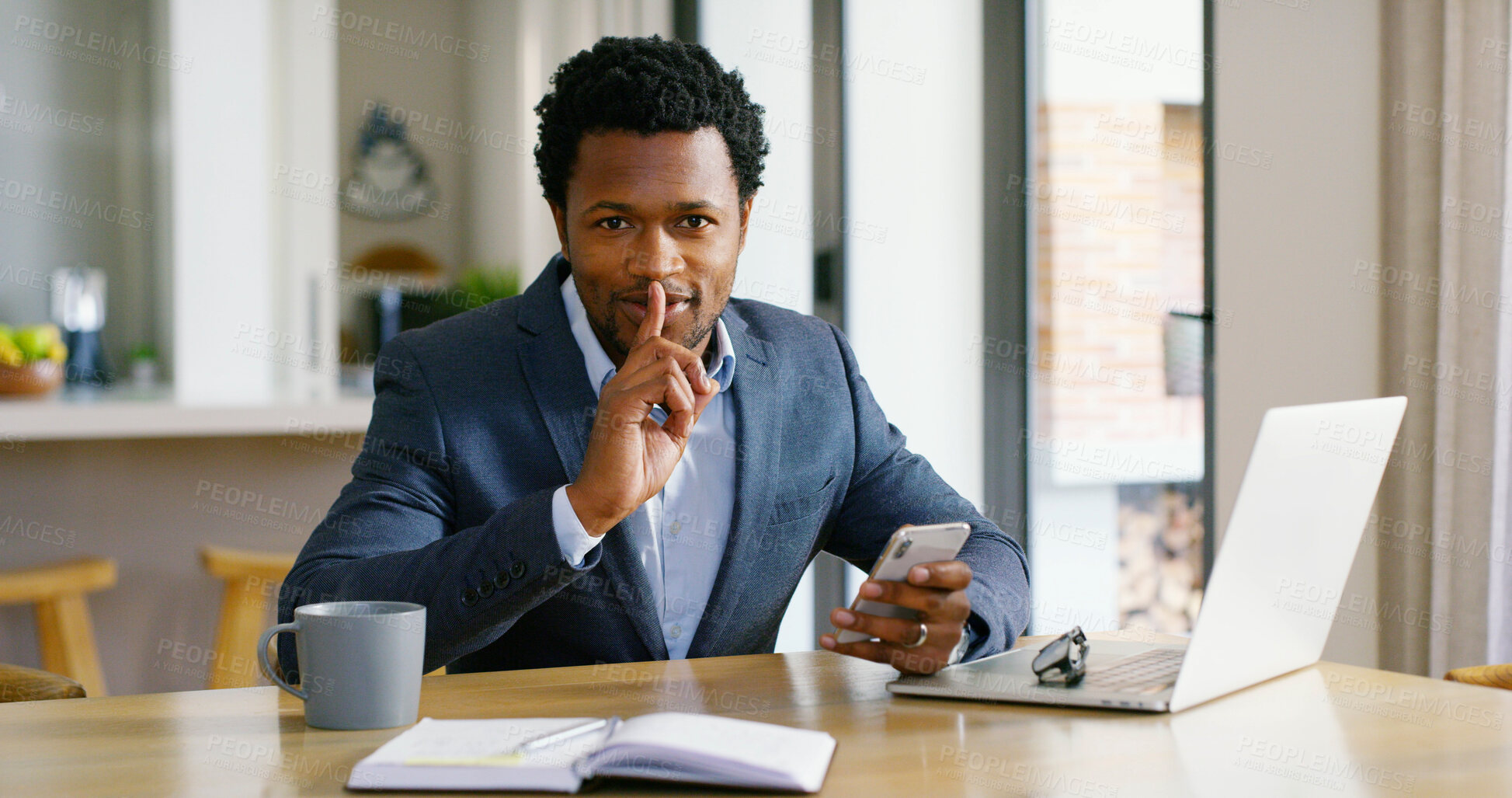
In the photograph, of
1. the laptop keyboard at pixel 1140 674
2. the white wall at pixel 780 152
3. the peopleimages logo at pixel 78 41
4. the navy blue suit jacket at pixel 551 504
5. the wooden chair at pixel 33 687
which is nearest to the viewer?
the laptop keyboard at pixel 1140 674

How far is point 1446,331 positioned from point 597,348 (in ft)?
3.57

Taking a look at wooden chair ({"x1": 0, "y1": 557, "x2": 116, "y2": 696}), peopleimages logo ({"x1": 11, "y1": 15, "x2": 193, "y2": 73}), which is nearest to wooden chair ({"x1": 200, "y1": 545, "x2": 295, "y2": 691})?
wooden chair ({"x1": 0, "y1": 557, "x2": 116, "y2": 696})

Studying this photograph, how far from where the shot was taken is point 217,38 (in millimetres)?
3436

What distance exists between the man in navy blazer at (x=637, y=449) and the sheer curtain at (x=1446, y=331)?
0.63 meters

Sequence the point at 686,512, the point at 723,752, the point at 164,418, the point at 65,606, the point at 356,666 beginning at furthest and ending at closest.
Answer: the point at 164,418 < the point at 65,606 < the point at 686,512 < the point at 356,666 < the point at 723,752

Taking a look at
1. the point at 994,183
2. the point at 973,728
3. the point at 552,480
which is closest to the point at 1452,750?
→ the point at 973,728

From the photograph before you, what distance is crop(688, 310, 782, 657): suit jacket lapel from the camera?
140 cm

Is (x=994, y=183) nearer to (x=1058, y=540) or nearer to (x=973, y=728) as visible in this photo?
(x=1058, y=540)

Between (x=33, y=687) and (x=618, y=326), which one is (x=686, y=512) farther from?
(x=33, y=687)

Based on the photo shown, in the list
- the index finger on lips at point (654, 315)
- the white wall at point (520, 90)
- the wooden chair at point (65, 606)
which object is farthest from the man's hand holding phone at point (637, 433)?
the white wall at point (520, 90)

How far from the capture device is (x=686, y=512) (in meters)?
1.47

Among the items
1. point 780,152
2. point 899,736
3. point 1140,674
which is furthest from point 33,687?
point 780,152

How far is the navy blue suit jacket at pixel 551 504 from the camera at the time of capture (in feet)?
3.78

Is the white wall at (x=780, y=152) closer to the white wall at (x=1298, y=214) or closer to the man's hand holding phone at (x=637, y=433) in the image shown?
the white wall at (x=1298, y=214)
